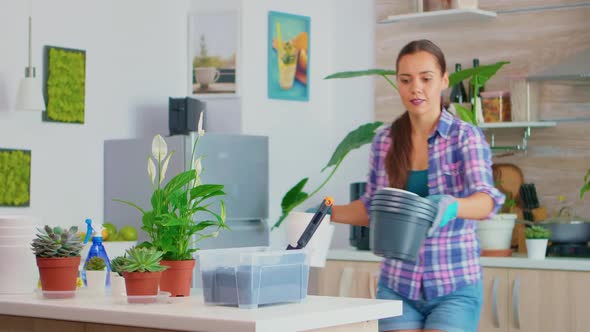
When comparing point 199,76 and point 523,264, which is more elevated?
point 199,76

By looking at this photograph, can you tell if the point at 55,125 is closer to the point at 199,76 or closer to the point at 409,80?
the point at 199,76

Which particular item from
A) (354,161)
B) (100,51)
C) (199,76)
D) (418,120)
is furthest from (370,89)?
(418,120)

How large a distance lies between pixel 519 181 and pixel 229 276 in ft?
11.1

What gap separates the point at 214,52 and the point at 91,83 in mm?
796

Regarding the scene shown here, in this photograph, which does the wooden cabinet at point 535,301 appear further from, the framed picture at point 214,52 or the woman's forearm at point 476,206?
the framed picture at point 214,52

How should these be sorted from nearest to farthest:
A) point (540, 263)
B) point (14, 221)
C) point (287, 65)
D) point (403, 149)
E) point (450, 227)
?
point (14, 221) → point (450, 227) → point (403, 149) → point (540, 263) → point (287, 65)

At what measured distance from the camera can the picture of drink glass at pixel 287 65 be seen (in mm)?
6118

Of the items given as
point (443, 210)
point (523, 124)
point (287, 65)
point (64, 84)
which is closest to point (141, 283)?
point (443, 210)

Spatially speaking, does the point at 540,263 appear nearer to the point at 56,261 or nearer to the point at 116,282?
the point at 116,282

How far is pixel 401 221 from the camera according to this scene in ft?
9.00

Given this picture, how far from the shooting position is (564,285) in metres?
4.59

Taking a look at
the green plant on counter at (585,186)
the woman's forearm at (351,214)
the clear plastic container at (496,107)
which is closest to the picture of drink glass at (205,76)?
the clear plastic container at (496,107)

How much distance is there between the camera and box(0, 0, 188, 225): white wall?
213 inches

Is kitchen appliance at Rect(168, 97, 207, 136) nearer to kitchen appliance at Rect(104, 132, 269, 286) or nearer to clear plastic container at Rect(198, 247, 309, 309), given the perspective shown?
kitchen appliance at Rect(104, 132, 269, 286)
